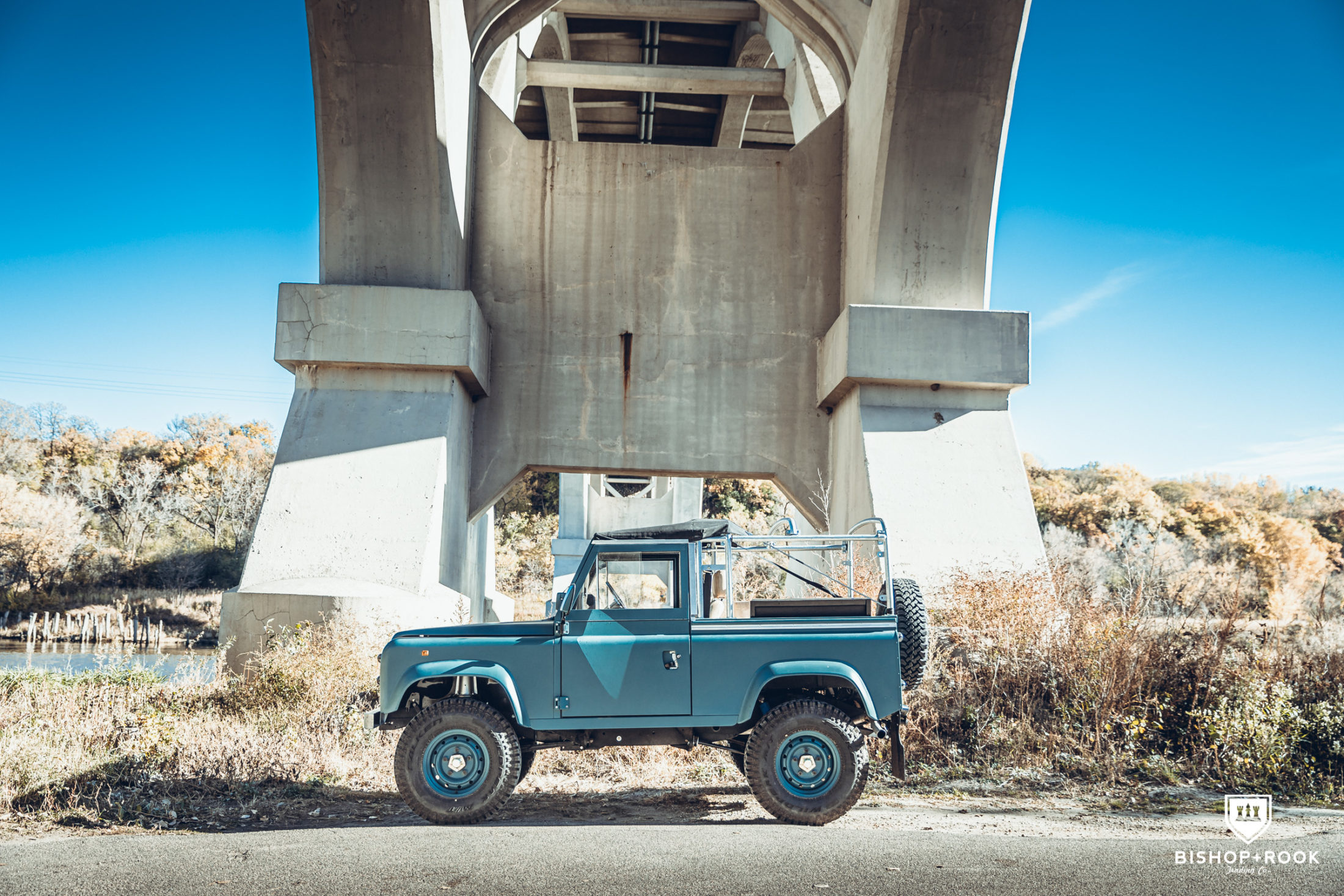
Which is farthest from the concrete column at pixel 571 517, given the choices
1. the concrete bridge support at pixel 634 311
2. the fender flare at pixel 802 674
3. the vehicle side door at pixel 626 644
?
the fender flare at pixel 802 674

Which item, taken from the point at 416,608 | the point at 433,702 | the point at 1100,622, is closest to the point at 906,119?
the point at 1100,622

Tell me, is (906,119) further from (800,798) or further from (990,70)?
(800,798)

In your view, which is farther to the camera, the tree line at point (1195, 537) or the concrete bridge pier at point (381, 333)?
the tree line at point (1195, 537)

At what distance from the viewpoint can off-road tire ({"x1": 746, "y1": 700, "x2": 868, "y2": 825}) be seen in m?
5.71

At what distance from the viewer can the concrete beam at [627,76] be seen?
683 inches

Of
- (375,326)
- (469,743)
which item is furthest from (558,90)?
(469,743)

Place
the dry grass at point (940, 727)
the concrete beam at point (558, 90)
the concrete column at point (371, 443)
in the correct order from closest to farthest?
the dry grass at point (940, 727)
the concrete column at point (371, 443)
the concrete beam at point (558, 90)

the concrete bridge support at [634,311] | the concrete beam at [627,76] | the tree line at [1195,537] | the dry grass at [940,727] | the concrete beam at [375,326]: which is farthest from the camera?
the tree line at [1195,537]

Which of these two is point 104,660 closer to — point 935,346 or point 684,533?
point 684,533

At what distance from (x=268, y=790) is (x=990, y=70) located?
1125 centimetres

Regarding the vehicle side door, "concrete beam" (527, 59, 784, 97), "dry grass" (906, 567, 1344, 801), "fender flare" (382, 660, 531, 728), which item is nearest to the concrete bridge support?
"dry grass" (906, 567, 1344, 801)

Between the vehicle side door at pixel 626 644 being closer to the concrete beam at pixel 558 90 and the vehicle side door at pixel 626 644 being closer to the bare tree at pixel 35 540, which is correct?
the concrete beam at pixel 558 90

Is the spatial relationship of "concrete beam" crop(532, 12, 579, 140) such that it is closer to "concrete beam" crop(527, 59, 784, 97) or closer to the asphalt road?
"concrete beam" crop(527, 59, 784, 97)

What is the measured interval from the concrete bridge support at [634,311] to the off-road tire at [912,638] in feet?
16.0
